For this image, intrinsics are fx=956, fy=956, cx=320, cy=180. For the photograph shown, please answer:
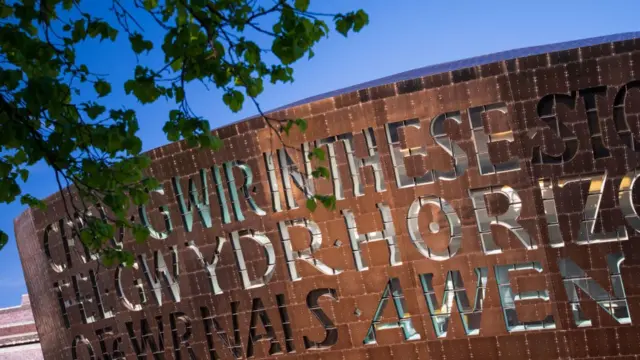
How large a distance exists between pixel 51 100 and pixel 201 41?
1.40m

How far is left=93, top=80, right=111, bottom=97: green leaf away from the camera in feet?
29.8

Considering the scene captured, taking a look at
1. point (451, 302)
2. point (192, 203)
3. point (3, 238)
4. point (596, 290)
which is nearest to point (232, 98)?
point (3, 238)

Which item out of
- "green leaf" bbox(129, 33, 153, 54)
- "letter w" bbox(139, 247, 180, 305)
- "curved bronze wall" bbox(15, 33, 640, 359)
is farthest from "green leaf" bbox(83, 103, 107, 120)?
"letter w" bbox(139, 247, 180, 305)

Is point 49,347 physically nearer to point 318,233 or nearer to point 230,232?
point 230,232

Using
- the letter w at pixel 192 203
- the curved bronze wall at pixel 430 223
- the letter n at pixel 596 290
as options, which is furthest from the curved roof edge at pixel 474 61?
the letter n at pixel 596 290

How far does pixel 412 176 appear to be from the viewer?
45.6 feet

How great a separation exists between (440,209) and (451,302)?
1.36m

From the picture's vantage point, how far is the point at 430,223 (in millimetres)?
13906

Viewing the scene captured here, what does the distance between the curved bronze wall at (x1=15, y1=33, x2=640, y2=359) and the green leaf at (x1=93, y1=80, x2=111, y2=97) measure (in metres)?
5.64

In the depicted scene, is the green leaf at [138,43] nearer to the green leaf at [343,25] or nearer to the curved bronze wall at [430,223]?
the green leaf at [343,25]

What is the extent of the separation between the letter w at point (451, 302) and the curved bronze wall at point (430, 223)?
21 millimetres

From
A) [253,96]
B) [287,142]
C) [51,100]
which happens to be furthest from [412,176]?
[51,100]

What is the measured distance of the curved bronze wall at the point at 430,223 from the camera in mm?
13141

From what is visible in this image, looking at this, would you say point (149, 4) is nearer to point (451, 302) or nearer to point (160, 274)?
point (451, 302)
